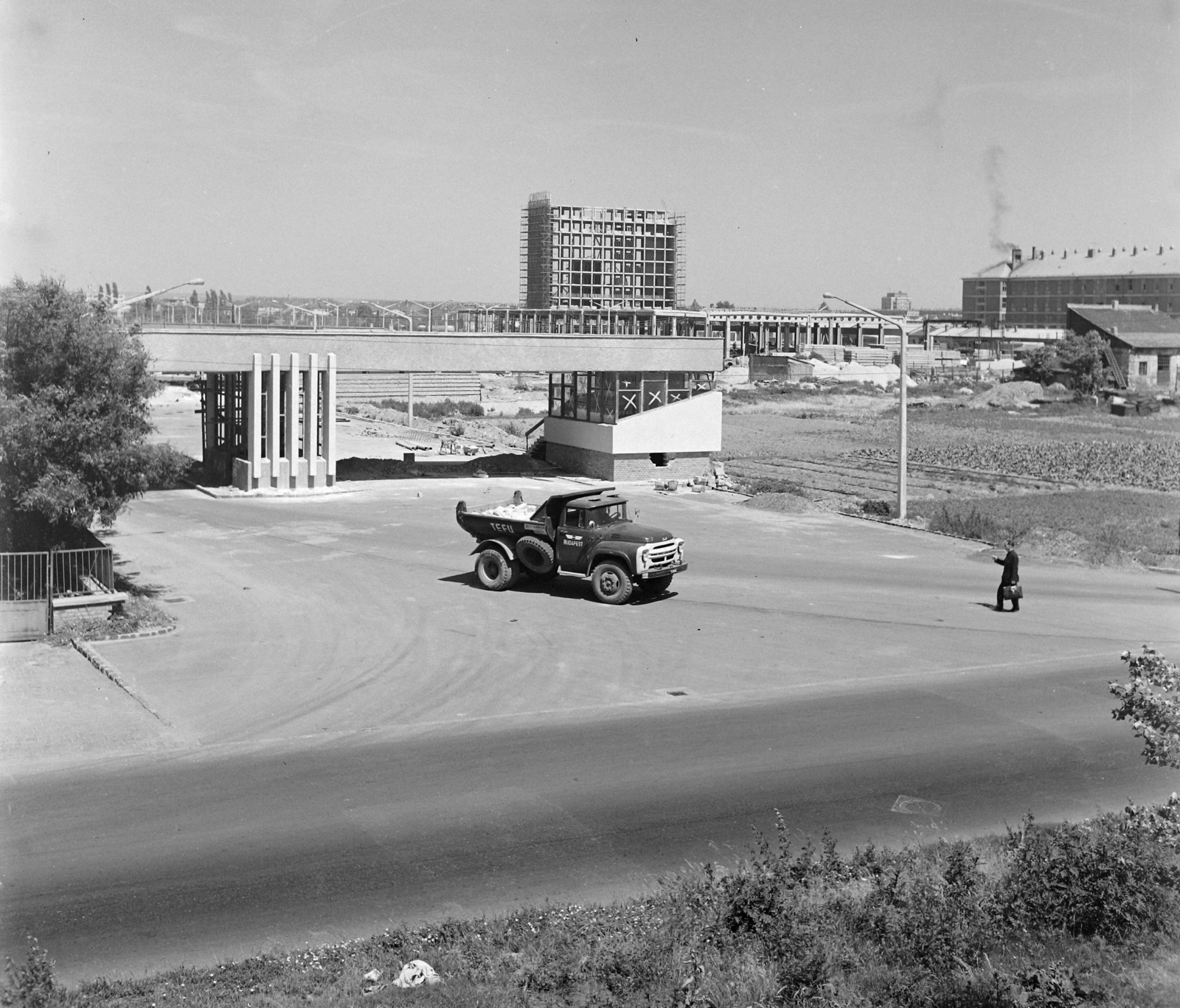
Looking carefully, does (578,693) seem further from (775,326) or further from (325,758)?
(775,326)

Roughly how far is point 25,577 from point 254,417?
19264 mm

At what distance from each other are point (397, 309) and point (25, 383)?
93.9 ft

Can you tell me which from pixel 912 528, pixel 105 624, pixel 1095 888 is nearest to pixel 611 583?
pixel 105 624

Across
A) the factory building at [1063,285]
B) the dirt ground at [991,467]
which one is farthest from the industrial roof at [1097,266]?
the dirt ground at [991,467]

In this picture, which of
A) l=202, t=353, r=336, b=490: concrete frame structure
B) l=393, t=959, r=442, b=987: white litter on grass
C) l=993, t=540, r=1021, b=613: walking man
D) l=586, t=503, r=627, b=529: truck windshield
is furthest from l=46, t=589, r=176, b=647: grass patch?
l=202, t=353, r=336, b=490: concrete frame structure

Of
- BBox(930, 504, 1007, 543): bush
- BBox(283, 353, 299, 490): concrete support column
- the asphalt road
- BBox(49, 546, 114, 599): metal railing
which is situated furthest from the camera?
BBox(283, 353, 299, 490): concrete support column

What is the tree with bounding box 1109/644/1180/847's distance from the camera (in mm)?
10094

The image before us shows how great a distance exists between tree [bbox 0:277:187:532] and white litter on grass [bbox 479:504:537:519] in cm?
652

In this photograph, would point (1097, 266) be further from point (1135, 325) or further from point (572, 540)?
point (572, 540)

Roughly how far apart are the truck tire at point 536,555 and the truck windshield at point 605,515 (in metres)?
0.95

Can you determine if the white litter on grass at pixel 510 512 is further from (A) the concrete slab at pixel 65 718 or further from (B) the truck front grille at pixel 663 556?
(A) the concrete slab at pixel 65 718

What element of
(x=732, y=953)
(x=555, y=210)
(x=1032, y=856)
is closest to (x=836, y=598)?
(x=1032, y=856)

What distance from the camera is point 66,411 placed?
2169 centimetres

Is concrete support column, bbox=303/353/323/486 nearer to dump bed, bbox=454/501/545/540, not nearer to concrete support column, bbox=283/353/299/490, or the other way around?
concrete support column, bbox=283/353/299/490
